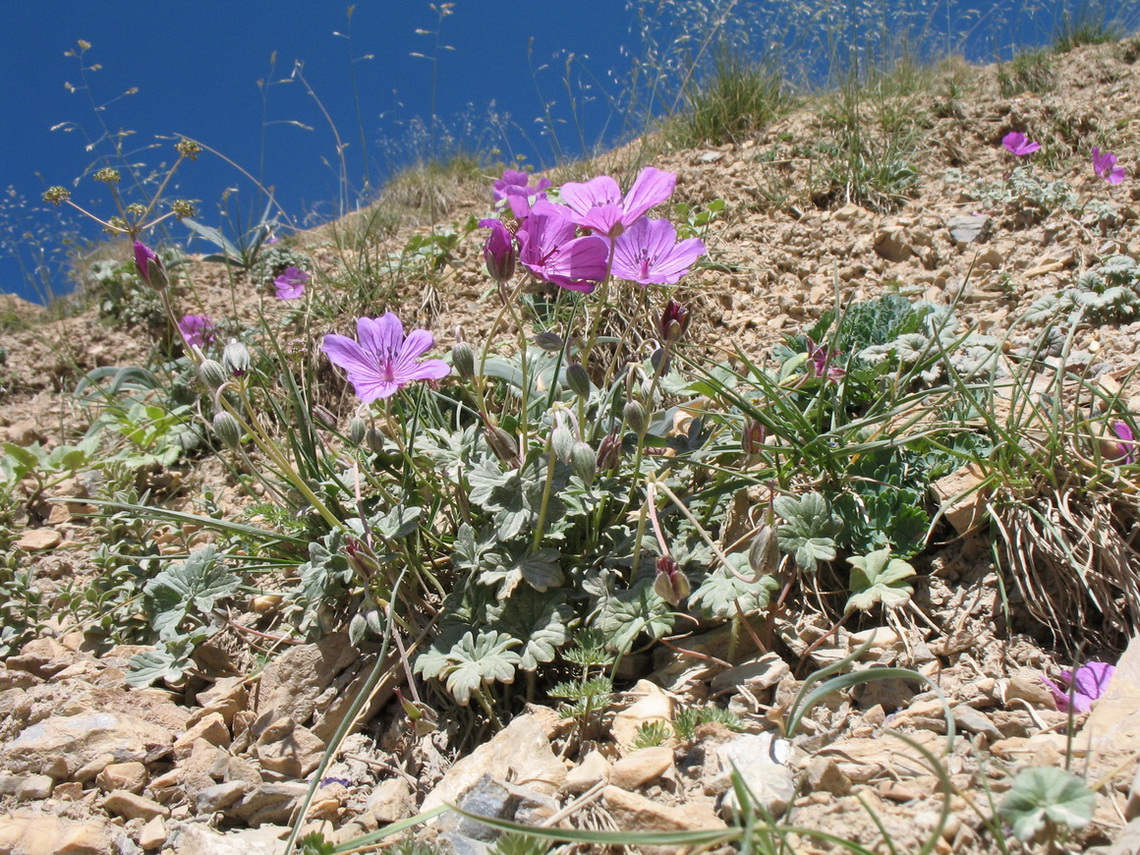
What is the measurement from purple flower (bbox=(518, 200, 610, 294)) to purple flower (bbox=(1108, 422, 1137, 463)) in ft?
3.66

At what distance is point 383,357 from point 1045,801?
48.4 inches

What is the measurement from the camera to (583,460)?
1406 mm

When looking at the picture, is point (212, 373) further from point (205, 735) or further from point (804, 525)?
point (804, 525)

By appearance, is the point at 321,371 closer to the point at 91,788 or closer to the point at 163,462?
the point at 163,462

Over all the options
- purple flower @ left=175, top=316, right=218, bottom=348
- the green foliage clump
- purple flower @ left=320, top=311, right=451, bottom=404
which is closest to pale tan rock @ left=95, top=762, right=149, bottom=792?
purple flower @ left=320, top=311, right=451, bottom=404

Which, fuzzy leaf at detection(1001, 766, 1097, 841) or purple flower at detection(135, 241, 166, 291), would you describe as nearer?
fuzzy leaf at detection(1001, 766, 1097, 841)

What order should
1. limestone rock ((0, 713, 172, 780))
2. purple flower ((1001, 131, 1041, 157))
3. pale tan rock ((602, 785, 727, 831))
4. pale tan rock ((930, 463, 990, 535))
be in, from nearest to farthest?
pale tan rock ((602, 785, 727, 831))
limestone rock ((0, 713, 172, 780))
pale tan rock ((930, 463, 990, 535))
purple flower ((1001, 131, 1041, 157))

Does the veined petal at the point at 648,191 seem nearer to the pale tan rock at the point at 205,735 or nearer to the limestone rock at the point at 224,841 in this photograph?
the limestone rock at the point at 224,841

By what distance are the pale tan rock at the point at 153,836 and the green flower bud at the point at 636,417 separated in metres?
1.11

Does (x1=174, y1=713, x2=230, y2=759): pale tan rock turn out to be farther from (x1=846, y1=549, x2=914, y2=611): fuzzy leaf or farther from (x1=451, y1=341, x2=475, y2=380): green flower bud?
(x1=846, y1=549, x2=914, y2=611): fuzzy leaf

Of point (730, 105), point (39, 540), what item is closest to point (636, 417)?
point (39, 540)

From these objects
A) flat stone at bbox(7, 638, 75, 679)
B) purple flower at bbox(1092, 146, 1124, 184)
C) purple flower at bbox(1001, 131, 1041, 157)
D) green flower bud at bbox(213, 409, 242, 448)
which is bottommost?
flat stone at bbox(7, 638, 75, 679)

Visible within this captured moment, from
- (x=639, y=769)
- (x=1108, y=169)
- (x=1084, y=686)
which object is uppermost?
(x=1108, y=169)

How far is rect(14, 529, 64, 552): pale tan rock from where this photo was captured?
8.72ft
